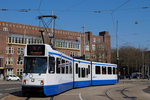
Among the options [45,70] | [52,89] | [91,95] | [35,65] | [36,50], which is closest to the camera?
[45,70]

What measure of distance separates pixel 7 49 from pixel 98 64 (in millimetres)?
37255

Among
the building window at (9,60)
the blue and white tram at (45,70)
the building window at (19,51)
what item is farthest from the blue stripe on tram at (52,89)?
the building window at (19,51)

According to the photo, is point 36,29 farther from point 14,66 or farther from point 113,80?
point 113,80

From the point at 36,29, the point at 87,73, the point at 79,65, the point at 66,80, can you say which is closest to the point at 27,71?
the point at 66,80

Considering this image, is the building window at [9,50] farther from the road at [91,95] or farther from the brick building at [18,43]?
the road at [91,95]

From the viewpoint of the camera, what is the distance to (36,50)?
1482 cm

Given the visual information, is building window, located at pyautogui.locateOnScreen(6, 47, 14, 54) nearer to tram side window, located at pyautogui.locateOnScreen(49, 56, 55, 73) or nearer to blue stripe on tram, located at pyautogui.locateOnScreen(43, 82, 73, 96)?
blue stripe on tram, located at pyautogui.locateOnScreen(43, 82, 73, 96)

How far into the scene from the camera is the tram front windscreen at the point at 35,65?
1446 centimetres

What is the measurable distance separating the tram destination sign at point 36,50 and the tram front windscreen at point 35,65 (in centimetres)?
30

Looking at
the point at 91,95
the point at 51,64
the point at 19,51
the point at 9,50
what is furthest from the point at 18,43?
the point at 51,64

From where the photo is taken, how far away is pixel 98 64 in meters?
27.0

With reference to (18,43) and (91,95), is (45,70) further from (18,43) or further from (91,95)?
(18,43)

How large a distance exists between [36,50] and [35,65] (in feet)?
A: 2.94

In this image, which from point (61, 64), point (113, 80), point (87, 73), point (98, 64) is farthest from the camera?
point (113, 80)
